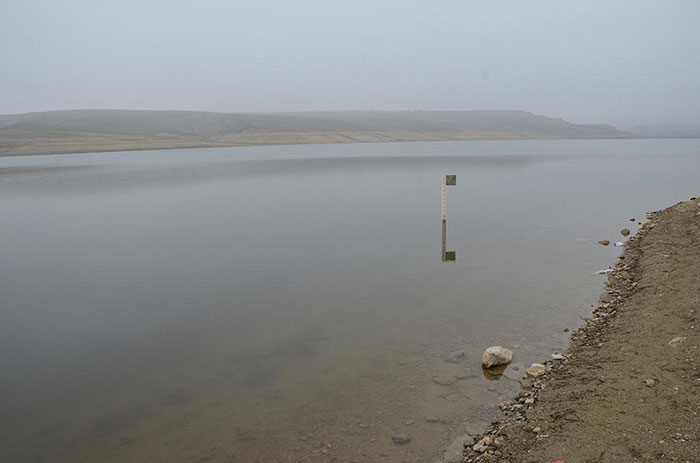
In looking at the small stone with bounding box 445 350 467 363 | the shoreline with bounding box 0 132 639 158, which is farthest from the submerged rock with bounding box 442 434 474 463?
the shoreline with bounding box 0 132 639 158

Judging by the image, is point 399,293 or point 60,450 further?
point 399,293

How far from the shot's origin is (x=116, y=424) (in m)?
6.60

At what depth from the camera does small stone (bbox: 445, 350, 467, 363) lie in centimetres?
810

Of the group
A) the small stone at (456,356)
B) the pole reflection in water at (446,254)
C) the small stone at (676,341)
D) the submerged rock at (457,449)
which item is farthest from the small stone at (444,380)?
the pole reflection in water at (446,254)

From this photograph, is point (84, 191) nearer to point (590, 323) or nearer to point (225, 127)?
point (590, 323)

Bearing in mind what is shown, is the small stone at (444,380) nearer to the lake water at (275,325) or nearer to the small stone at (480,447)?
the lake water at (275,325)

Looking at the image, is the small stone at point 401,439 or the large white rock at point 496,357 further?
the large white rock at point 496,357

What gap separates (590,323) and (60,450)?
8724mm

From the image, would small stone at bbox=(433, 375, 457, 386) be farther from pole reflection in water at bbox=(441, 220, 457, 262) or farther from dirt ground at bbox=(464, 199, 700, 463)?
pole reflection in water at bbox=(441, 220, 457, 262)

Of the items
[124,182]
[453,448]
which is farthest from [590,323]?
[124,182]

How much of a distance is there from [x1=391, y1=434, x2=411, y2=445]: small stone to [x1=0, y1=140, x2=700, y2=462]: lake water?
7 centimetres

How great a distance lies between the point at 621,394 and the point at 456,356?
2.72 meters

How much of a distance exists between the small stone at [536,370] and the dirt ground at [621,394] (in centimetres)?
10

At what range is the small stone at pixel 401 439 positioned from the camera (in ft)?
19.8
